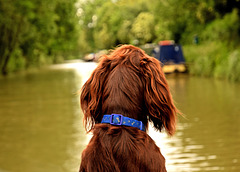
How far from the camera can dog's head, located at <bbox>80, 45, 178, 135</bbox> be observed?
7.13 ft

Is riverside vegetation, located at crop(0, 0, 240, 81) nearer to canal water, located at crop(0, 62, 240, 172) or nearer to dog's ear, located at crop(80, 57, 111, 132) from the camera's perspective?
canal water, located at crop(0, 62, 240, 172)

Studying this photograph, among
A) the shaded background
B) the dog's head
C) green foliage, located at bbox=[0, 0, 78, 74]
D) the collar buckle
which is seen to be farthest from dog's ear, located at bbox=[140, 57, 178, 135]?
green foliage, located at bbox=[0, 0, 78, 74]

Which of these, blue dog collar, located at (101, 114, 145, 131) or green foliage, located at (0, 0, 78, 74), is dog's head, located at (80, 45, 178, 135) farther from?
green foliage, located at (0, 0, 78, 74)

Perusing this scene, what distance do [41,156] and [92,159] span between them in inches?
218

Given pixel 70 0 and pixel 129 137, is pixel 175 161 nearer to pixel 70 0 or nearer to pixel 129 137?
pixel 129 137

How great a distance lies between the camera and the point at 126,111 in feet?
7.13

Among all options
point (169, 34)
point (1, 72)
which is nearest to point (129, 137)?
point (169, 34)

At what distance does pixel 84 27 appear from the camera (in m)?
114

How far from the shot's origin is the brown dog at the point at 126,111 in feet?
6.86

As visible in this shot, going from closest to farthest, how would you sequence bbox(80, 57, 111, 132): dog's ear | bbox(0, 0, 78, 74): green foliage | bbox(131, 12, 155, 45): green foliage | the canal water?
bbox(80, 57, 111, 132): dog's ear, the canal water, bbox(0, 0, 78, 74): green foliage, bbox(131, 12, 155, 45): green foliage

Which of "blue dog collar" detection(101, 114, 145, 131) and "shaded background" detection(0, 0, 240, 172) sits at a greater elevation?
"blue dog collar" detection(101, 114, 145, 131)

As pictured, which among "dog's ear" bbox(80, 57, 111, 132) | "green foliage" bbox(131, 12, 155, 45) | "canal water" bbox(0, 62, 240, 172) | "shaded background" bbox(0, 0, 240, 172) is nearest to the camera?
"dog's ear" bbox(80, 57, 111, 132)

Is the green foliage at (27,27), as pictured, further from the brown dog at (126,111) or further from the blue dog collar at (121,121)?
the blue dog collar at (121,121)

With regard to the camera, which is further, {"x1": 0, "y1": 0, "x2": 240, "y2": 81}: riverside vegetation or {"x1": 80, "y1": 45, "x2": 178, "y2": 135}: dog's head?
{"x1": 0, "y1": 0, "x2": 240, "y2": 81}: riverside vegetation
